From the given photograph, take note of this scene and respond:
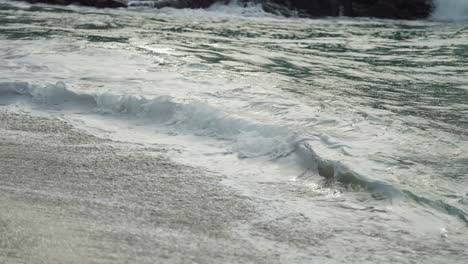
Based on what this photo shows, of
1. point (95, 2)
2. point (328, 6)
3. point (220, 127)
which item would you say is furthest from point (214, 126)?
point (328, 6)

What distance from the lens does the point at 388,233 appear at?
3.05 m

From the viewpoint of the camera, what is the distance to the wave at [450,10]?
19.8m

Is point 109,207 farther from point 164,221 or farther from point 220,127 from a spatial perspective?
point 220,127

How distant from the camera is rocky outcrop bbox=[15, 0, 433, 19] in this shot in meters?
18.2

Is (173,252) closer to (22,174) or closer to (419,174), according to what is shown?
(22,174)

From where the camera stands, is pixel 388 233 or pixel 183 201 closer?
pixel 388 233

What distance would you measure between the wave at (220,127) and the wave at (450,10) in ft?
52.9

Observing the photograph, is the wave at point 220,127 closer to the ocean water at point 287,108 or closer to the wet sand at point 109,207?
the ocean water at point 287,108

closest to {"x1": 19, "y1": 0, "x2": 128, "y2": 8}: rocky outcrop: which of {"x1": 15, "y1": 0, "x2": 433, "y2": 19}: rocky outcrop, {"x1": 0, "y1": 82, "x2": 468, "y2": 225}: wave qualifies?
{"x1": 15, "y1": 0, "x2": 433, "y2": 19}: rocky outcrop

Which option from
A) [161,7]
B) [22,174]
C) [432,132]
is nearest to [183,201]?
[22,174]

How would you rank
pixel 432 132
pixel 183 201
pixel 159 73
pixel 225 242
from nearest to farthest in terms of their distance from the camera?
pixel 225 242
pixel 183 201
pixel 432 132
pixel 159 73

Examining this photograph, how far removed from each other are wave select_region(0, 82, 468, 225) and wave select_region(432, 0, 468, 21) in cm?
1612

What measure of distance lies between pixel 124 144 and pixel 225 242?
1959mm

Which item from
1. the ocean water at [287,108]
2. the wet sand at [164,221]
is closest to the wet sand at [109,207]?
the wet sand at [164,221]
